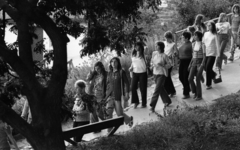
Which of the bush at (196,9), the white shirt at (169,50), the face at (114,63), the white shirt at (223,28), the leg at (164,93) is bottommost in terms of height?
the leg at (164,93)

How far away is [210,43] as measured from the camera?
11297mm

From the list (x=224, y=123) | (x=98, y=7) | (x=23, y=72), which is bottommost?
(x=224, y=123)

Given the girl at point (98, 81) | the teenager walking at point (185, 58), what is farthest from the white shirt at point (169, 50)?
the girl at point (98, 81)

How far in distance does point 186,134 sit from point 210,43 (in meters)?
3.92

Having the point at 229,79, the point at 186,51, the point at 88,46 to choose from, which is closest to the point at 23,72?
the point at 88,46

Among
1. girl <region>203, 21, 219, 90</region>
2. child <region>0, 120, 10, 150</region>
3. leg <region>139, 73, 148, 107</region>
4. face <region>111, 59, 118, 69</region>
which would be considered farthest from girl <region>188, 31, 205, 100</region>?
child <region>0, 120, 10, 150</region>

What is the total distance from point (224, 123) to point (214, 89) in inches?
130

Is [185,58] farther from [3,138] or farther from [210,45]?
[3,138]

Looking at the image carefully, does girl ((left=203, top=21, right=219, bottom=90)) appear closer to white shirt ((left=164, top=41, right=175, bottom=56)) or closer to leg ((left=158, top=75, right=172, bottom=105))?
white shirt ((left=164, top=41, right=175, bottom=56))

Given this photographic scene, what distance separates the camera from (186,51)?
1108 cm

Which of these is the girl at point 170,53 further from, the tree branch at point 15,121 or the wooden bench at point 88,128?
the tree branch at point 15,121

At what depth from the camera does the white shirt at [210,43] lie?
37.0 ft

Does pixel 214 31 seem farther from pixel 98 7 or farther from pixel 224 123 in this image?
pixel 98 7

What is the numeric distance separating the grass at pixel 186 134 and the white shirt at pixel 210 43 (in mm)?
2422
